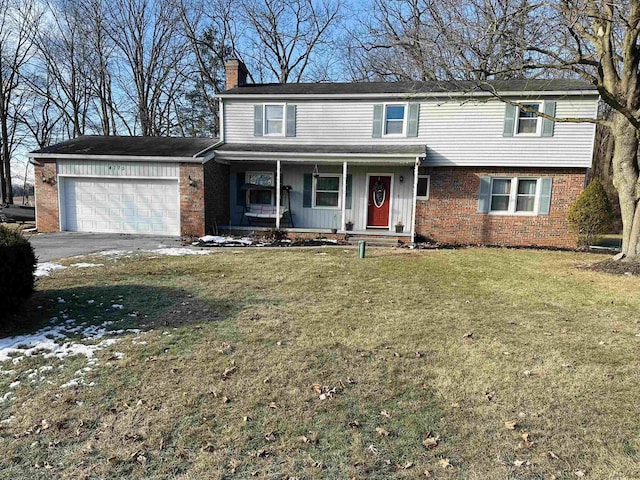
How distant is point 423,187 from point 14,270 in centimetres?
1200

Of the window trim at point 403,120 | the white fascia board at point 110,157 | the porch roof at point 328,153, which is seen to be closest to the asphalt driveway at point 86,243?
the white fascia board at point 110,157

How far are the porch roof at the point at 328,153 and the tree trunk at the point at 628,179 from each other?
200 inches

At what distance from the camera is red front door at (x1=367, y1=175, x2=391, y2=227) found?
1454 cm

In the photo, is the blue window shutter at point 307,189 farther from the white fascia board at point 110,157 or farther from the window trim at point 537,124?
the window trim at point 537,124

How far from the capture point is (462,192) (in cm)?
1352

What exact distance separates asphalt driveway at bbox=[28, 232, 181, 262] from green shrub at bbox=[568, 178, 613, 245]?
12833 millimetres

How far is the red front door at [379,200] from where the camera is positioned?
1454 centimetres

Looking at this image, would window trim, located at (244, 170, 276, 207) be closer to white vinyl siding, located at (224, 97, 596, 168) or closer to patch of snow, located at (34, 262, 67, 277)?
white vinyl siding, located at (224, 97, 596, 168)

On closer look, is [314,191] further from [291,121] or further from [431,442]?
[431,442]

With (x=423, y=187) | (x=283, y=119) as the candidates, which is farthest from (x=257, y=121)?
(x=423, y=187)

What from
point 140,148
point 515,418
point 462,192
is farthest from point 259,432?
point 140,148

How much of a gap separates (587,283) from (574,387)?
5196mm

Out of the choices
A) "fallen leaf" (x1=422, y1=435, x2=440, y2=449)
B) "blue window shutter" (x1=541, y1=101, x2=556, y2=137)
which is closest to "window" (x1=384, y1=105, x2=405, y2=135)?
"blue window shutter" (x1=541, y1=101, x2=556, y2=137)

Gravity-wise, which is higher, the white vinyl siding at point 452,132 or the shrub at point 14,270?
the white vinyl siding at point 452,132
